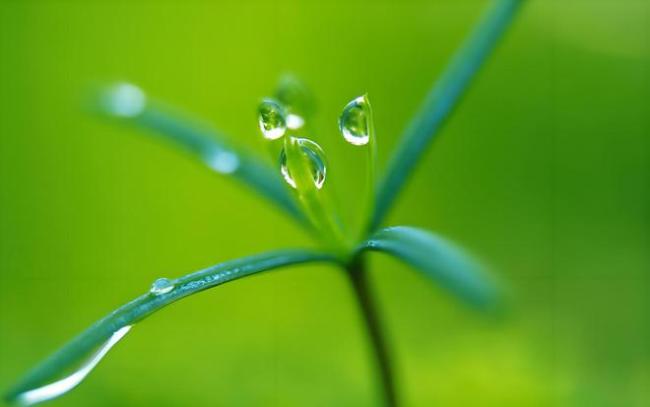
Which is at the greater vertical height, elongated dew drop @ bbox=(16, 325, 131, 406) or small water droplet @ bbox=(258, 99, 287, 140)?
small water droplet @ bbox=(258, 99, 287, 140)

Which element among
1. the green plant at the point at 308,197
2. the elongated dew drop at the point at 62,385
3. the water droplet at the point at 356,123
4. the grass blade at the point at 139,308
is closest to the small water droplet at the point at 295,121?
the green plant at the point at 308,197

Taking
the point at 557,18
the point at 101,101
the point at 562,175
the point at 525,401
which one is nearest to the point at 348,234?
the point at 101,101

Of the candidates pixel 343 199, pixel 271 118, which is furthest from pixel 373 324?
pixel 343 199

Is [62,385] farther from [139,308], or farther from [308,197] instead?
[308,197]

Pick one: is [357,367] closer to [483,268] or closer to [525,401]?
[525,401]

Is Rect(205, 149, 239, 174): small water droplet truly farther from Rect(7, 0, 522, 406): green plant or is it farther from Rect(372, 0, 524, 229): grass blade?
Rect(372, 0, 524, 229): grass blade

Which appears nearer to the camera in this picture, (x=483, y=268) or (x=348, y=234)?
(x=483, y=268)

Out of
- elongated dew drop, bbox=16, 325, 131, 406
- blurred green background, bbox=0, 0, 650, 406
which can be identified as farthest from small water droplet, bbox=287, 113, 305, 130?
blurred green background, bbox=0, 0, 650, 406

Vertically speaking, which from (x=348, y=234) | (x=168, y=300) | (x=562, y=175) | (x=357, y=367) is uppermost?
(x=168, y=300)
